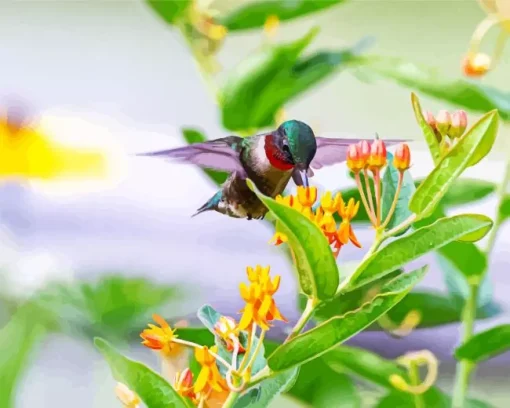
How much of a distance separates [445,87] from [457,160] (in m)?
0.24

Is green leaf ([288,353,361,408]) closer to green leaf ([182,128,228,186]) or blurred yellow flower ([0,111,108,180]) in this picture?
green leaf ([182,128,228,186])

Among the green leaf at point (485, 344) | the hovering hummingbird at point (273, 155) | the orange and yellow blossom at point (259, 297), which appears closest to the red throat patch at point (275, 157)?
the hovering hummingbird at point (273, 155)

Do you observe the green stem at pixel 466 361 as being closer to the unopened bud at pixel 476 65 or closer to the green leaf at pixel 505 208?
the green leaf at pixel 505 208

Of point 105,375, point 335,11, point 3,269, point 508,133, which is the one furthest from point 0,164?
point 508,133

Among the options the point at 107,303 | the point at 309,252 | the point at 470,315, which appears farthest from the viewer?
the point at 107,303

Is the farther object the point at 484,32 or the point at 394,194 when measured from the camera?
the point at 484,32

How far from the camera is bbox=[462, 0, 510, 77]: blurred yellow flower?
0.49m

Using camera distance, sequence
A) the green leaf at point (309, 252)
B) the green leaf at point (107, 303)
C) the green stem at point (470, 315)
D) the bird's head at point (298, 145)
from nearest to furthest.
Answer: the green leaf at point (309, 252), the bird's head at point (298, 145), the green stem at point (470, 315), the green leaf at point (107, 303)

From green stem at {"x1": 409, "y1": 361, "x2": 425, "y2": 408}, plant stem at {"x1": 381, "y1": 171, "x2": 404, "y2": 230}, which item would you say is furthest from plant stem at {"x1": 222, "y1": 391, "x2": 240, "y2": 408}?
green stem at {"x1": 409, "y1": 361, "x2": 425, "y2": 408}

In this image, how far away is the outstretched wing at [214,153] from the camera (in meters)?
0.35

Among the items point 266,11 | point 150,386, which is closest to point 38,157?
point 266,11

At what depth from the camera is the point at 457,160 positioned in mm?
260

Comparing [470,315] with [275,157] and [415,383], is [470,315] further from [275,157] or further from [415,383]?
[275,157]

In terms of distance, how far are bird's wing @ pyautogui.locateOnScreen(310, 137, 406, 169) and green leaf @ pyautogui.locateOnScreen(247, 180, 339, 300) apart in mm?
104
